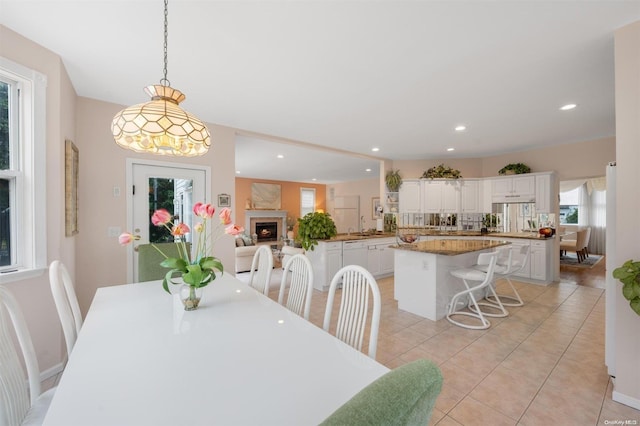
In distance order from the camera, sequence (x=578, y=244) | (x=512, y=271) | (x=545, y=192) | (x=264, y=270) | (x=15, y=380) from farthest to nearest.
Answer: (x=578, y=244) < (x=545, y=192) < (x=512, y=271) < (x=264, y=270) < (x=15, y=380)

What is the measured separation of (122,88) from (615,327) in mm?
4581

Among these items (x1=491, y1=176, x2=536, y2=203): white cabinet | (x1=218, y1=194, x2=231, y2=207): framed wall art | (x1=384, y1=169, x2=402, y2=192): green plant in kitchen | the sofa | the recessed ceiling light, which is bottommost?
the sofa

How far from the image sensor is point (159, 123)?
133cm

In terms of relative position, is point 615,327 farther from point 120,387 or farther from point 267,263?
point 120,387

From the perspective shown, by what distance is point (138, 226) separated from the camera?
3289 millimetres

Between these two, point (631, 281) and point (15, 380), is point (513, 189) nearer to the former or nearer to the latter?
point (631, 281)

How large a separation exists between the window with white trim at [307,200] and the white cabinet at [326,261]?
590cm

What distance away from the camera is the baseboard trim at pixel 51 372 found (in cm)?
214

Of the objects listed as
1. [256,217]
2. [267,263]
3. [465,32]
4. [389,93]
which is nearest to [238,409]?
[267,263]

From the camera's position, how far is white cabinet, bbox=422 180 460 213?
591 centimetres

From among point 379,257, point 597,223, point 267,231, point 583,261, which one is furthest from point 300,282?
point 597,223

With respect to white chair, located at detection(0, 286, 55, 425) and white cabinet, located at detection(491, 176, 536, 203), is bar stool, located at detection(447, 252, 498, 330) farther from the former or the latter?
white chair, located at detection(0, 286, 55, 425)

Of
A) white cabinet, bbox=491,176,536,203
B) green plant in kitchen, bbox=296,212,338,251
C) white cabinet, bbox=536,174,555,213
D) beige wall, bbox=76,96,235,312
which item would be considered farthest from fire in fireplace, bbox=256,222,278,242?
white cabinet, bbox=536,174,555,213

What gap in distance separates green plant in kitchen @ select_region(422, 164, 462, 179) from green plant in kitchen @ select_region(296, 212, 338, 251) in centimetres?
288
